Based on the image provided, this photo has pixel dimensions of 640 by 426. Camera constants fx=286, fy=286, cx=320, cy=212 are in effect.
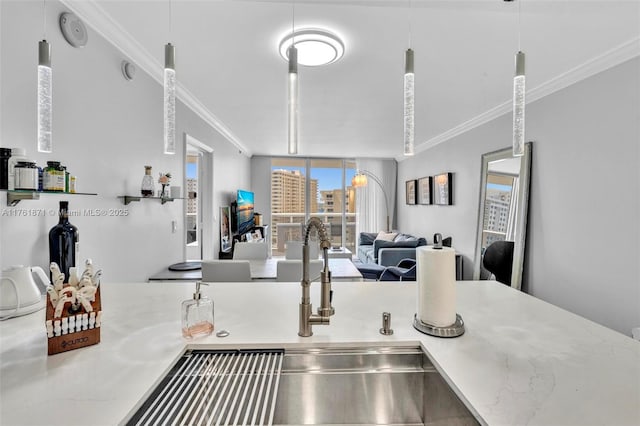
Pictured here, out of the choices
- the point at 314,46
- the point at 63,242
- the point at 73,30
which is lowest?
the point at 63,242

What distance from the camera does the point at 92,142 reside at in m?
1.75

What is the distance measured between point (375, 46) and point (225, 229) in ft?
10.6

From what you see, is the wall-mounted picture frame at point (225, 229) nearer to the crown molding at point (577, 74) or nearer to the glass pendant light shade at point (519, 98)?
the crown molding at point (577, 74)

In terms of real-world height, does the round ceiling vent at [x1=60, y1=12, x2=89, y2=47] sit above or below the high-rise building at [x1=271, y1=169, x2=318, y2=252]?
above

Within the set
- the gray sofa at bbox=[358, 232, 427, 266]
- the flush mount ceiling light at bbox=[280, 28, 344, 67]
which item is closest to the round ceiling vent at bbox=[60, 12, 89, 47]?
the flush mount ceiling light at bbox=[280, 28, 344, 67]

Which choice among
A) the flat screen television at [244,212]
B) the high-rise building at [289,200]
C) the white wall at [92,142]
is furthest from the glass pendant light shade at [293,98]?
the high-rise building at [289,200]

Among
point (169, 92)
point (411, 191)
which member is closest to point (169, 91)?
point (169, 92)

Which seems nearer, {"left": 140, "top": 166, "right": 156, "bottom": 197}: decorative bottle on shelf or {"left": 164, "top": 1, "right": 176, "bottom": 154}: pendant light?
{"left": 164, "top": 1, "right": 176, "bottom": 154}: pendant light

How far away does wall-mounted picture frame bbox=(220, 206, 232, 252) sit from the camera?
4148 millimetres

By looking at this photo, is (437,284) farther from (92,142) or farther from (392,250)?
(392,250)

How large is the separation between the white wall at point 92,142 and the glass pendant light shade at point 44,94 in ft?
1.70

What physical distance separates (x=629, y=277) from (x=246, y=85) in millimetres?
3369

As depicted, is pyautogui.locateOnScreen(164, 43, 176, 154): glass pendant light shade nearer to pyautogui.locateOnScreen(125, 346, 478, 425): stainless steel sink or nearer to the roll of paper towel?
pyautogui.locateOnScreen(125, 346, 478, 425): stainless steel sink

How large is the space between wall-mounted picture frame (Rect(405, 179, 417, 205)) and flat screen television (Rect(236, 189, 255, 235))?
3.26 m
